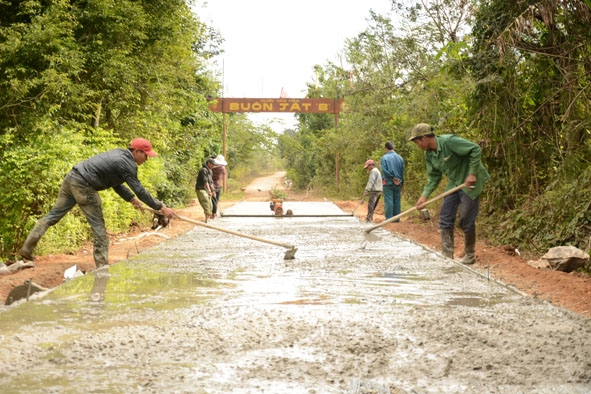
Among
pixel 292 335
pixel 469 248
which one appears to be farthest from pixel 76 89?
pixel 292 335

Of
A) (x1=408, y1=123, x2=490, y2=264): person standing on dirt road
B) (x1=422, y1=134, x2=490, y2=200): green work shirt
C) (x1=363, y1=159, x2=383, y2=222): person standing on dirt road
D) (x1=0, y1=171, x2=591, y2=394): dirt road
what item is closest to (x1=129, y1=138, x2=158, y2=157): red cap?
(x1=0, y1=171, x2=591, y2=394): dirt road

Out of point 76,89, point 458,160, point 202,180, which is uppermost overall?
point 76,89

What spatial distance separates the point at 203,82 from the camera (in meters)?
24.6

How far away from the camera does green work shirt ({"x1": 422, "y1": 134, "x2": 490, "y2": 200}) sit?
8156mm

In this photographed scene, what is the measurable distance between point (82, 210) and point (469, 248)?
4445 millimetres

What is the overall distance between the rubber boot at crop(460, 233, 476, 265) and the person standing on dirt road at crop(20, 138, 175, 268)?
344cm

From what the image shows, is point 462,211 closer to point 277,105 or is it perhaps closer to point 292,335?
point 292,335

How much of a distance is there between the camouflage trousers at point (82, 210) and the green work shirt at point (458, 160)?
3.76 metres

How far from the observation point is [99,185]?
785 centimetres

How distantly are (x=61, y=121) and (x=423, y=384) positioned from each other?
10712 millimetres

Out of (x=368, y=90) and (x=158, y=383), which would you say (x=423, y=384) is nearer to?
(x=158, y=383)

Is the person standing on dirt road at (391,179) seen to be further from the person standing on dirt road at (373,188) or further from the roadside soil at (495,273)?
the roadside soil at (495,273)

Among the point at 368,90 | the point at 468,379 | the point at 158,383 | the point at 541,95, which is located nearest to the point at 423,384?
the point at 468,379

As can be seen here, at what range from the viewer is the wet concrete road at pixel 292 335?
366 cm
